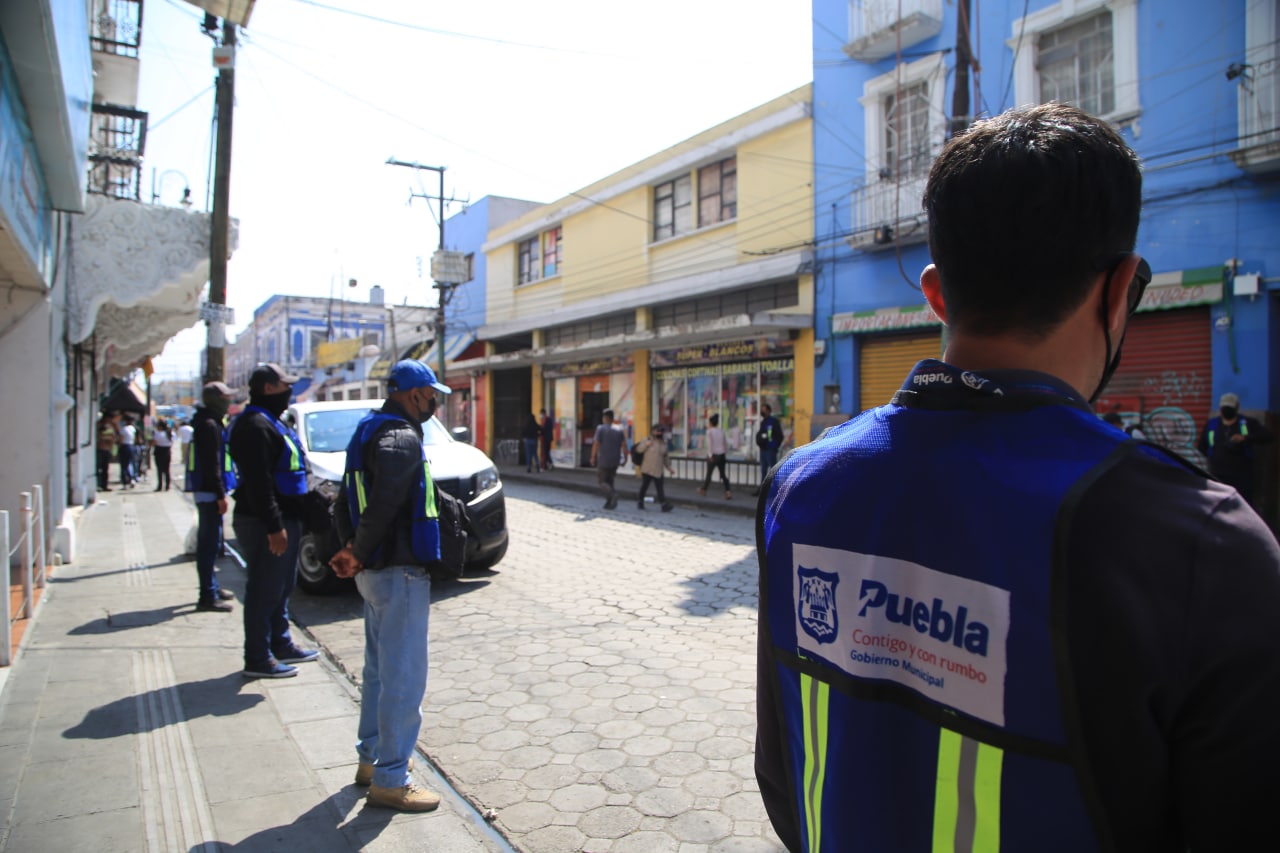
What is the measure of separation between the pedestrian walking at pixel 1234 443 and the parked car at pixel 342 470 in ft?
27.0

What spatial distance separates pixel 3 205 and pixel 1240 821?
6.43m

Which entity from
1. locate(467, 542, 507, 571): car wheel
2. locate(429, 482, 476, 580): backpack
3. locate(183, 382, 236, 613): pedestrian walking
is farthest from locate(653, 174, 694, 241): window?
locate(429, 482, 476, 580): backpack

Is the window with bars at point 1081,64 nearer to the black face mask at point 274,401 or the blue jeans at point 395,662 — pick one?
the black face mask at point 274,401

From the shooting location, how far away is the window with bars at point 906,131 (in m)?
13.9

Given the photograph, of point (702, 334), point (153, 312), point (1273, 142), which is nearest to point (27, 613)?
point (153, 312)

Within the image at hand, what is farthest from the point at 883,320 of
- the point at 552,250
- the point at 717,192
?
the point at 552,250

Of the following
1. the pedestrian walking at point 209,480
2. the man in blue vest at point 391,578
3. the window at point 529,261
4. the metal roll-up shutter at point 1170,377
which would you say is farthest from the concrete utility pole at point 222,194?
the window at point 529,261

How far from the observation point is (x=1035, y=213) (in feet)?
3.41

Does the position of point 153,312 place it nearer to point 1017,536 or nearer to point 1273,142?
point 1017,536

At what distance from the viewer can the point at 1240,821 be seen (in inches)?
31.5

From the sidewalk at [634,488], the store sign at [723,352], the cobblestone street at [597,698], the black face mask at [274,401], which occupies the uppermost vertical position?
the store sign at [723,352]

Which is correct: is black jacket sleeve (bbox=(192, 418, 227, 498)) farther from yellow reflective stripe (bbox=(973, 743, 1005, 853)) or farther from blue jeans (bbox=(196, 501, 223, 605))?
yellow reflective stripe (bbox=(973, 743, 1005, 853))

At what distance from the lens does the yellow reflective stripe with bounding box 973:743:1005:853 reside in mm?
932

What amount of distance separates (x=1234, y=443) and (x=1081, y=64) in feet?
20.6
